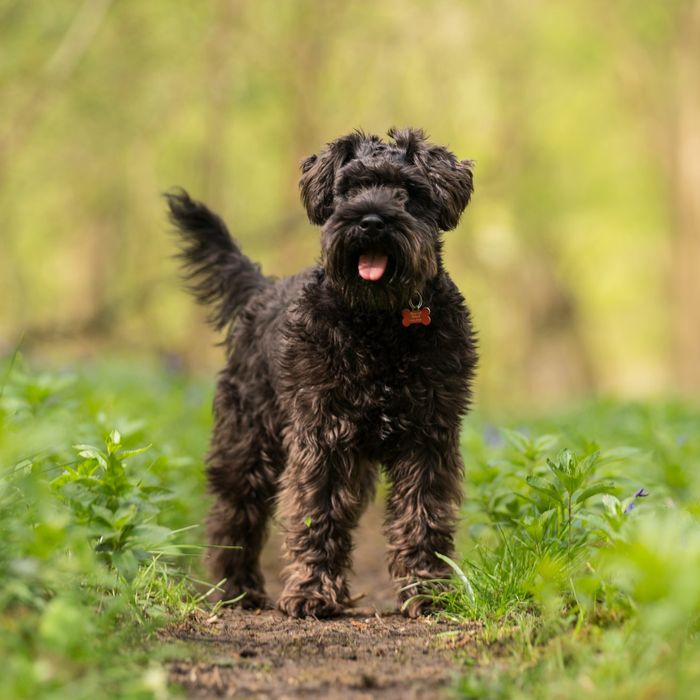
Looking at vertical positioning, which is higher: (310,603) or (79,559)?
(310,603)

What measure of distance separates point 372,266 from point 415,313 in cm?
29

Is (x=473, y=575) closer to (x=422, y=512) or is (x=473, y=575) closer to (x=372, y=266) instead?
(x=422, y=512)

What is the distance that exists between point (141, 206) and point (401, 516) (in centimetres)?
2021

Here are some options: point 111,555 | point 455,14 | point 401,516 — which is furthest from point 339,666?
point 455,14

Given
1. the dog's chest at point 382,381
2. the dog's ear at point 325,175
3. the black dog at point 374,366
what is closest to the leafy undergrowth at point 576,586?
the black dog at point 374,366

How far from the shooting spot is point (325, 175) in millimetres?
4867

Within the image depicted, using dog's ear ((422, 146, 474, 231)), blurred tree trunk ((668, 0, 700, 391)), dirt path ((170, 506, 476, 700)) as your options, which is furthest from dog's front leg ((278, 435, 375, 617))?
blurred tree trunk ((668, 0, 700, 391))

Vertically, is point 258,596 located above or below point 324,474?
below

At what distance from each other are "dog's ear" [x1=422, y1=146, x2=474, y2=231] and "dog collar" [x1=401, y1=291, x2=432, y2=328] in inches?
17.2

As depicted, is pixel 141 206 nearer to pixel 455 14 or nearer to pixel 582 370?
pixel 455 14

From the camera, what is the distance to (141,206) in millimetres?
23891

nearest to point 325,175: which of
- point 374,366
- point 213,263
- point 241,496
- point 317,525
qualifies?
point 374,366

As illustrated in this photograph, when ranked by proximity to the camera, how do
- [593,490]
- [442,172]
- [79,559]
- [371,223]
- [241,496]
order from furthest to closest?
[241,496] → [442,172] → [371,223] → [593,490] → [79,559]

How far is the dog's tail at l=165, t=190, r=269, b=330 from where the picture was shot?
600 cm
